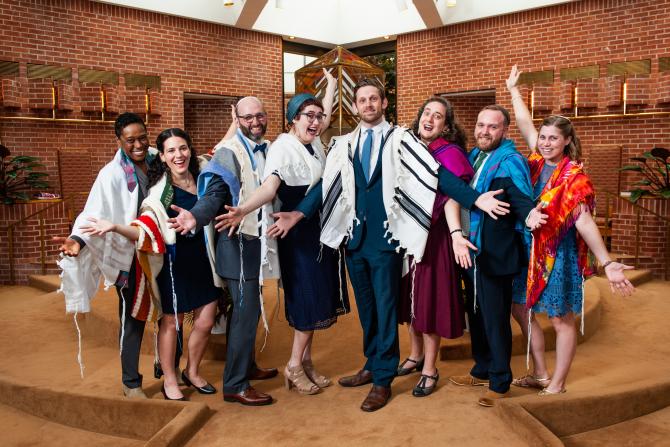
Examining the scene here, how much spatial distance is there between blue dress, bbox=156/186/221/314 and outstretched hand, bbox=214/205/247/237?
0.28 m

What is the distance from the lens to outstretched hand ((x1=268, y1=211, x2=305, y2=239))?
2830 mm

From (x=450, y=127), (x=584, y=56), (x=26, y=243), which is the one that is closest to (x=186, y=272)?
(x=450, y=127)

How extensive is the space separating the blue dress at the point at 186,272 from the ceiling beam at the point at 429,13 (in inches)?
264

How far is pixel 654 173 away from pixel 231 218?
5916 millimetres

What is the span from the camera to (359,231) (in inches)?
113

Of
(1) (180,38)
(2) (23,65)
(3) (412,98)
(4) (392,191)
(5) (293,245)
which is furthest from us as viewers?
(3) (412,98)

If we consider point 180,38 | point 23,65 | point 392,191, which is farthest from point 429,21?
point 392,191

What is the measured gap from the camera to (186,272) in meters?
2.94

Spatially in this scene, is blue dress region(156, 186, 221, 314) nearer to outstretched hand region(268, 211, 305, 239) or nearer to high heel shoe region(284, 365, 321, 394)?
outstretched hand region(268, 211, 305, 239)

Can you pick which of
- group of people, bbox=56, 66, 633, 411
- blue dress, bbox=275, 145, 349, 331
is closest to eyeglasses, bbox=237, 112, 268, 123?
group of people, bbox=56, 66, 633, 411

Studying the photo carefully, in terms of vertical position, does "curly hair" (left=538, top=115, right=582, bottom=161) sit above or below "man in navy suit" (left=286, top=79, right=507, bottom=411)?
above

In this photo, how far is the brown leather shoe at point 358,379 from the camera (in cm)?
321

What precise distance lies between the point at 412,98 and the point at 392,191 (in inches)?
282

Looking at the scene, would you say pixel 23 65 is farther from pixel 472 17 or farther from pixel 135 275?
pixel 472 17
